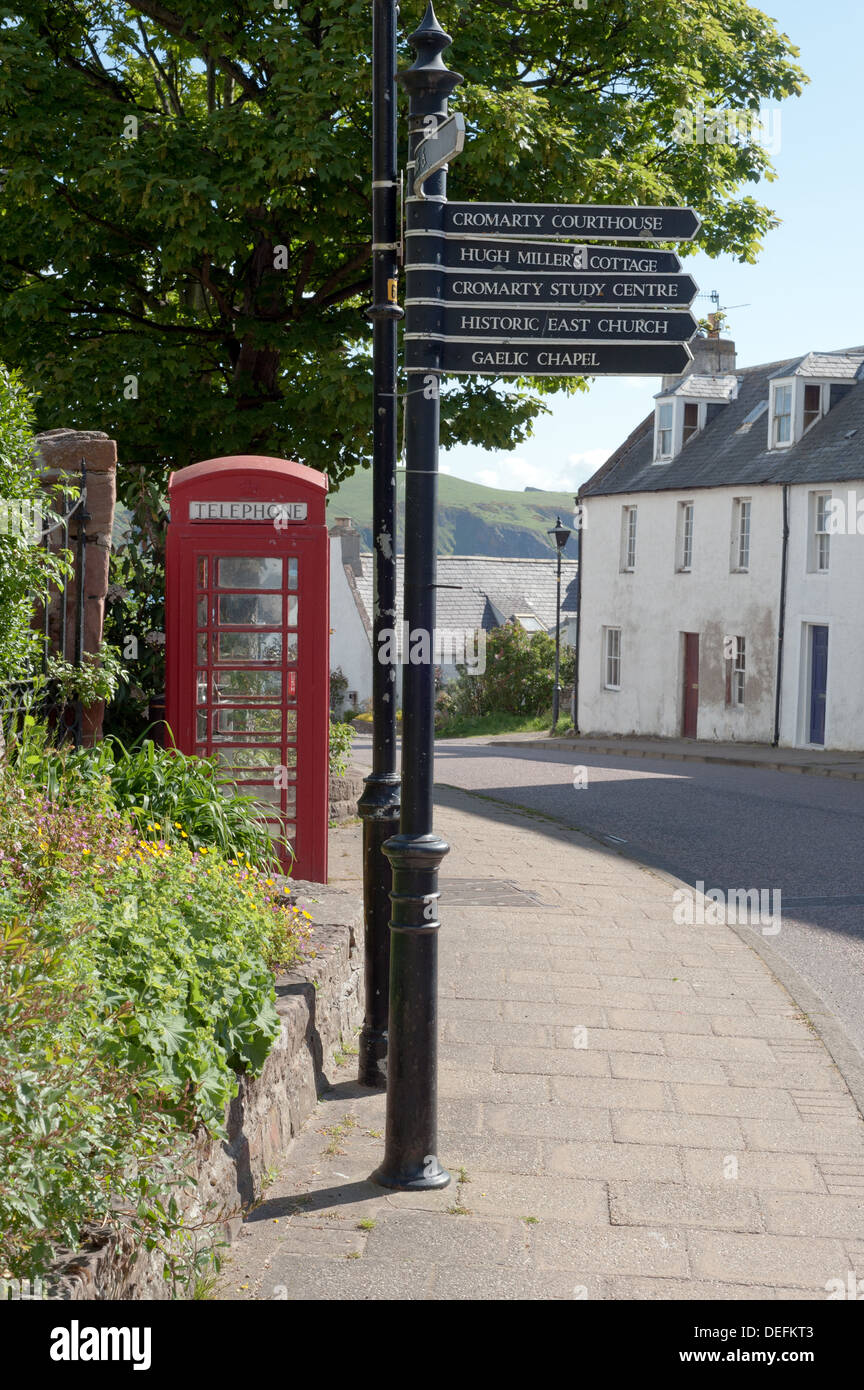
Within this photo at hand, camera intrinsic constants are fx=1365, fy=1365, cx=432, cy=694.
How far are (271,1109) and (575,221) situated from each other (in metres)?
3.20

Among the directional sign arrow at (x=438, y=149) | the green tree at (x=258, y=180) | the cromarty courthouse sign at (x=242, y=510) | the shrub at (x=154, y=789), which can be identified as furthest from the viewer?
the green tree at (x=258, y=180)

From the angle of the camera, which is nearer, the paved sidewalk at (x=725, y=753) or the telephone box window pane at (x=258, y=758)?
the telephone box window pane at (x=258, y=758)

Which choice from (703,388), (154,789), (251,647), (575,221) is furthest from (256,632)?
(703,388)

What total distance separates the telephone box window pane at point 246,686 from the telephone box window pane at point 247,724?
8cm

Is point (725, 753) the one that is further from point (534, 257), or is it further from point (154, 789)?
point (534, 257)

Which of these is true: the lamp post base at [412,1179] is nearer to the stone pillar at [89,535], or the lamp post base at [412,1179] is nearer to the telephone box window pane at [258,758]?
the stone pillar at [89,535]

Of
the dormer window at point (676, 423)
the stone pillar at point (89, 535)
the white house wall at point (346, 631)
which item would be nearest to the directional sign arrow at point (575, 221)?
the stone pillar at point (89, 535)

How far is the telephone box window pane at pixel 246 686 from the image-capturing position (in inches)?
325

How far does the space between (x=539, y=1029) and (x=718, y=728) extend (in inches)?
1038

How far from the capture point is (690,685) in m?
33.8

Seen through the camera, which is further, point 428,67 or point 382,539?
point 382,539

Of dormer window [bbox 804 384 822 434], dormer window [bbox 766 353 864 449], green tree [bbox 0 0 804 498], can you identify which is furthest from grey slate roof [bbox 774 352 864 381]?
green tree [bbox 0 0 804 498]

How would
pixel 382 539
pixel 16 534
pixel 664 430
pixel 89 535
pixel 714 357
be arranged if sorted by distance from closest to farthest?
1. pixel 382 539
2. pixel 16 534
3. pixel 89 535
4. pixel 664 430
5. pixel 714 357
